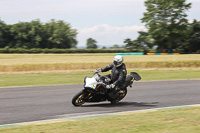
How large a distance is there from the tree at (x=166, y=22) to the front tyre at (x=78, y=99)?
2447 inches

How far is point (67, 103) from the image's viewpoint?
393 inches

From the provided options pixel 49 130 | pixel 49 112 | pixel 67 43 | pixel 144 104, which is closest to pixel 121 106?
pixel 144 104

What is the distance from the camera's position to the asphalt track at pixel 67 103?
821 cm

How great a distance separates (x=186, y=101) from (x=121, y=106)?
245 centimetres

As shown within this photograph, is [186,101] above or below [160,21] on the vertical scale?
below

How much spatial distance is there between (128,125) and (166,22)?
67598 millimetres

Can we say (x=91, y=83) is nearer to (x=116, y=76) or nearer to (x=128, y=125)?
(x=116, y=76)

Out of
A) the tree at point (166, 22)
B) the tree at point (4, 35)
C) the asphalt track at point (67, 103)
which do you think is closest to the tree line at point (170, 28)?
the tree at point (166, 22)

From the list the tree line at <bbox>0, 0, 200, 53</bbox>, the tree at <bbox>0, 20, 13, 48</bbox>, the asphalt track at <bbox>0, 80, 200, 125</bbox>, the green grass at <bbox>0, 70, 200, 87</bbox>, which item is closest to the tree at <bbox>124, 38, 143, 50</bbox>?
the tree line at <bbox>0, 0, 200, 53</bbox>

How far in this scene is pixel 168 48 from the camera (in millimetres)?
72188

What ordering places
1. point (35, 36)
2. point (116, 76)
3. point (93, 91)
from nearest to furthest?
1. point (93, 91)
2. point (116, 76)
3. point (35, 36)

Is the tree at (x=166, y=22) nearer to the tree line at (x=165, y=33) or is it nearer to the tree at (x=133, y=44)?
the tree line at (x=165, y=33)

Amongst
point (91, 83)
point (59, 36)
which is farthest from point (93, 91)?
point (59, 36)

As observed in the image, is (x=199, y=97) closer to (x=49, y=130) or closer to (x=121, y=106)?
(x=121, y=106)
